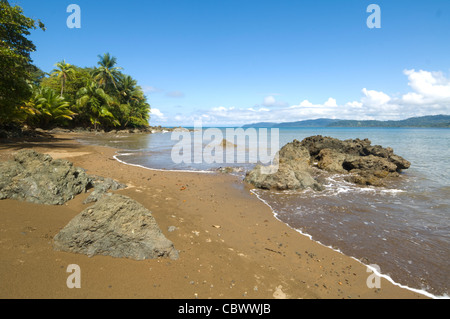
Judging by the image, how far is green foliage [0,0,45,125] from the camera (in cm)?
1269

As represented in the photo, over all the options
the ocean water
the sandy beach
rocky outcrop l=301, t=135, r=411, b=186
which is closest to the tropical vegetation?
the sandy beach

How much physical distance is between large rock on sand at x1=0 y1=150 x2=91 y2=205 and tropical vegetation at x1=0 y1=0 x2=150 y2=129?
10.5m

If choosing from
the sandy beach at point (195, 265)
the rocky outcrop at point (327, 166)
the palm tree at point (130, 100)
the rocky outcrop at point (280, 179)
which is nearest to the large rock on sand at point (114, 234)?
the sandy beach at point (195, 265)

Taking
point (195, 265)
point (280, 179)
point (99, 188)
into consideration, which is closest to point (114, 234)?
point (195, 265)

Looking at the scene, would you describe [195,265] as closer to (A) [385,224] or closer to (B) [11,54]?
(A) [385,224]

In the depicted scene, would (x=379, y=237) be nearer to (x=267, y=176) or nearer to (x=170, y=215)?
(x=267, y=176)

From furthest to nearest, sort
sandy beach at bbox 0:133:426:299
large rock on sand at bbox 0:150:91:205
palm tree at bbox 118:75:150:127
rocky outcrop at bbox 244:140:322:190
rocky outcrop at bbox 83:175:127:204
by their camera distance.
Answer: palm tree at bbox 118:75:150:127 → rocky outcrop at bbox 244:140:322:190 → rocky outcrop at bbox 83:175:127:204 → large rock on sand at bbox 0:150:91:205 → sandy beach at bbox 0:133:426:299

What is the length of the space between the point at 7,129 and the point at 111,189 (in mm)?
20544

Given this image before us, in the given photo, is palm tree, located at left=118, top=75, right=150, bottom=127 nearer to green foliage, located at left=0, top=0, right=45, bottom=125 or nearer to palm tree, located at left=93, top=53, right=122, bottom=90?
palm tree, located at left=93, top=53, right=122, bottom=90

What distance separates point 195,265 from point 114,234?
1.51 metres

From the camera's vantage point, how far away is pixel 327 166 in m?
14.7

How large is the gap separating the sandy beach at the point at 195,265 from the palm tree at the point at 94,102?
38.6 metres

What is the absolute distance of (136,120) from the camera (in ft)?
166
